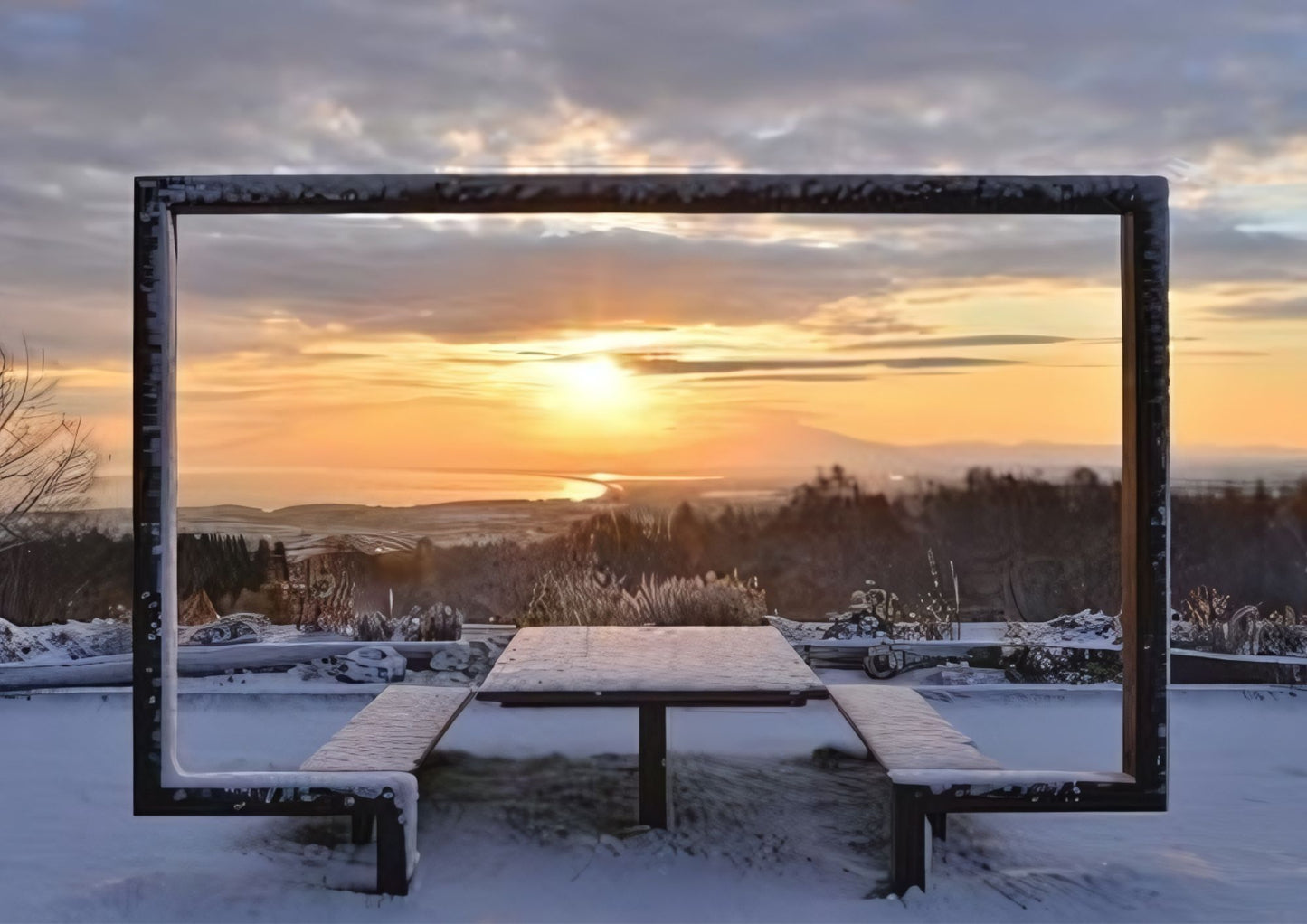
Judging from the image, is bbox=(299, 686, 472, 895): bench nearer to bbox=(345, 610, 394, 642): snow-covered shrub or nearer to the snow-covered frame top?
the snow-covered frame top

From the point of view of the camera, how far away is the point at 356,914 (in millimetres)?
3438

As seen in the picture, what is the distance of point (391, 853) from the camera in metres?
3.57

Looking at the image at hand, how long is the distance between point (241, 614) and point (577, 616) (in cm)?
234

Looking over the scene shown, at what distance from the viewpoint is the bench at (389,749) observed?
3561 millimetres

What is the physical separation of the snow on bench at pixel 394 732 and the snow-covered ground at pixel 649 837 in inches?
14.3

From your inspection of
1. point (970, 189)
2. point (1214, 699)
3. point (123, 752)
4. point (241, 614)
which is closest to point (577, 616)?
point (241, 614)

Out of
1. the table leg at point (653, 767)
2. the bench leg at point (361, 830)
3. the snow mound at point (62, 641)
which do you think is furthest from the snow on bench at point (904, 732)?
the snow mound at point (62, 641)

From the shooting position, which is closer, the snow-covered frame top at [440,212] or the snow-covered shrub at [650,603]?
the snow-covered frame top at [440,212]

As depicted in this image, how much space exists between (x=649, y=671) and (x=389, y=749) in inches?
36.9

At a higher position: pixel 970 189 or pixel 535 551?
pixel 970 189

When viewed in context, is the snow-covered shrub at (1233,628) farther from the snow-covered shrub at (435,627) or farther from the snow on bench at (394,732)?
the snow on bench at (394,732)

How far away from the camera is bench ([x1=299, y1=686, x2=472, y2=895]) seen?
3.56m

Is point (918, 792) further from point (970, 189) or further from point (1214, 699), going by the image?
point (1214, 699)

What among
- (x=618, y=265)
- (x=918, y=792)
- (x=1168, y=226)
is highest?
(x=618, y=265)
